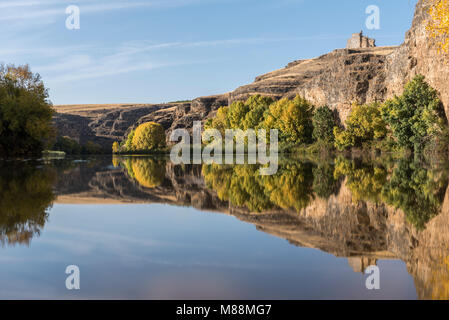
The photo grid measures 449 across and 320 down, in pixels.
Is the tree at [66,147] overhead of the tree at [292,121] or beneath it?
beneath

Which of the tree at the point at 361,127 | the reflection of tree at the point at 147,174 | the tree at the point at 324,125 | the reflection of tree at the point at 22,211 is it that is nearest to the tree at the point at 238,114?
the tree at the point at 324,125

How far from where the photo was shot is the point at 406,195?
1108 cm

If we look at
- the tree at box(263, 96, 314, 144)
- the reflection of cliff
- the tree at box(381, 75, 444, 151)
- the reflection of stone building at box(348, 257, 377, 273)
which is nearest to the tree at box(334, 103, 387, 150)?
the tree at box(263, 96, 314, 144)

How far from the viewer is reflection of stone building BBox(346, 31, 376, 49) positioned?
7377 inches

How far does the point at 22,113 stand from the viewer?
40.2 m

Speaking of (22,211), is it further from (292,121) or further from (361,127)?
(292,121)

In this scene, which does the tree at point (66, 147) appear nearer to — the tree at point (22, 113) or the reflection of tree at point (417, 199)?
the tree at point (22, 113)

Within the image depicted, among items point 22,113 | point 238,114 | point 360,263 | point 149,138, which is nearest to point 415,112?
point 22,113

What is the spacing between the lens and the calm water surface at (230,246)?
4.27 meters

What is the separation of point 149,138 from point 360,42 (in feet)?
369

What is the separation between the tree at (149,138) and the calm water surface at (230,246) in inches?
4464

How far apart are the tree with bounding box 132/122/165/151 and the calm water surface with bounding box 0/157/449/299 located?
113388 mm

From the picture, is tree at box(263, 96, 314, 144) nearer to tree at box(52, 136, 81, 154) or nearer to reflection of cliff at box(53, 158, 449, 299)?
tree at box(52, 136, 81, 154)
